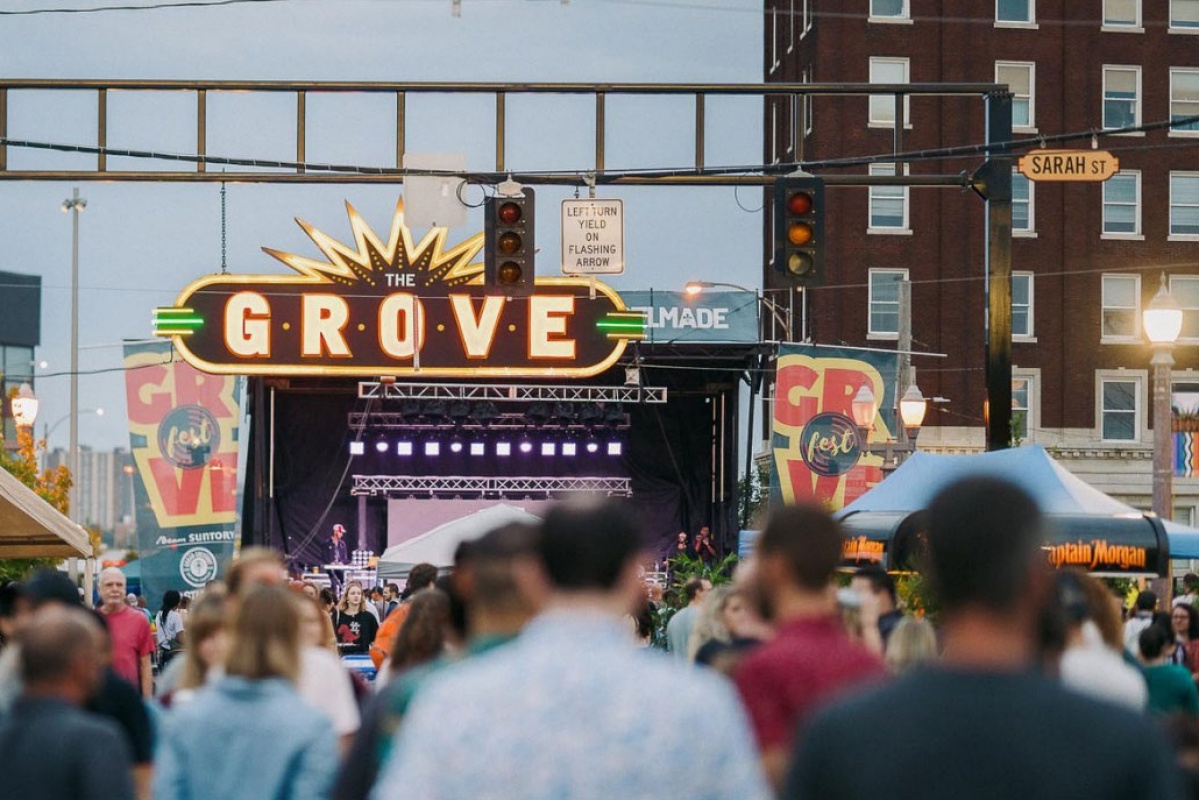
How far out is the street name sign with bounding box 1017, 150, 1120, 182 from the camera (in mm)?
15742

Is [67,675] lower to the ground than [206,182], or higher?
lower

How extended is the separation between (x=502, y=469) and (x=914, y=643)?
3480 centimetres

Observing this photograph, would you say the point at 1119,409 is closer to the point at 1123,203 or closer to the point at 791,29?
the point at 1123,203

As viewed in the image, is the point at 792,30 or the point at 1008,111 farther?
the point at 792,30

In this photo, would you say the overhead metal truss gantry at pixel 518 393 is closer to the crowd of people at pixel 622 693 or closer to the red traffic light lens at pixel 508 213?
the red traffic light lens at pixel 508 213

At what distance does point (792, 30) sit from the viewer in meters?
59.5

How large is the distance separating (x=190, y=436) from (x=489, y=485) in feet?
27.1

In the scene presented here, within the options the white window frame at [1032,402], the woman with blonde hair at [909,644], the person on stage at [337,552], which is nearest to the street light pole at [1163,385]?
the woman with blonde hair at [909,644]

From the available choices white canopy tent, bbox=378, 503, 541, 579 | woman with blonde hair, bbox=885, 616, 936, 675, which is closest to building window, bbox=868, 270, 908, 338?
white canopy tent, bbox=378, 503, 541, 579

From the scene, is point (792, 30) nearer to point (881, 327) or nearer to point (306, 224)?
point (881, 327)

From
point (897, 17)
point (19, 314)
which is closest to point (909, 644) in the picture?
point (897, 17)

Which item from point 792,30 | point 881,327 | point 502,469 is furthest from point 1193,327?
point 502,469

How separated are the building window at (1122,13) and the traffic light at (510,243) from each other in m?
42.7

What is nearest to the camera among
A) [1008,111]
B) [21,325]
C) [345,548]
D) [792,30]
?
[1008,111]
